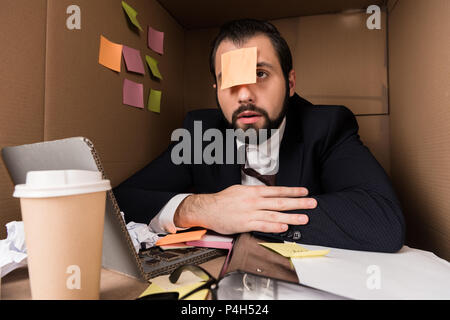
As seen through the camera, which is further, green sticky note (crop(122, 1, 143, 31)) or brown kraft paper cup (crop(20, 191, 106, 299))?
green sticky note (crop(122, 1, 143, 31))

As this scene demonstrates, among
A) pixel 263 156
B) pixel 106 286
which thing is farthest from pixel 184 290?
pixel 263 156

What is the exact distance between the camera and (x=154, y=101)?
96 centimetres

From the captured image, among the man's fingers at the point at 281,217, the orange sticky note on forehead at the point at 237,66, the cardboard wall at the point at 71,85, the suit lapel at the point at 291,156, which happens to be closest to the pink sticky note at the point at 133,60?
the cardboard wall at the point at 71,85

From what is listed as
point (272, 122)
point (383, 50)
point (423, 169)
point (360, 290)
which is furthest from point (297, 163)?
point (383, 50)

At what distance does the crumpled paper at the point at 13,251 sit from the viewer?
0.36 m

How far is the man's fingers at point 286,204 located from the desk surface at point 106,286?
0.17m

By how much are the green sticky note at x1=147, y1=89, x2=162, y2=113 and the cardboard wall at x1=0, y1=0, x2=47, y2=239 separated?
39cm

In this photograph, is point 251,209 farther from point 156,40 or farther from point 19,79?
point 156,40

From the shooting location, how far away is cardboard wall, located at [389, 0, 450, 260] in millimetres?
551

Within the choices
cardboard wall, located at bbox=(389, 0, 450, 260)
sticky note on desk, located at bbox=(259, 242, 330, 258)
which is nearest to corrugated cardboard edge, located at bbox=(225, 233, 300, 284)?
sticky note on desk, located at bbox=(259, 242, 330, 258)

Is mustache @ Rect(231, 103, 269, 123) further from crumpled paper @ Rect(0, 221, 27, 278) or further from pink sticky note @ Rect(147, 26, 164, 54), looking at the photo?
crumpled paper @ Rect(0, 221, 27, 278)

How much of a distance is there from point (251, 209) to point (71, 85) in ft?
1.55

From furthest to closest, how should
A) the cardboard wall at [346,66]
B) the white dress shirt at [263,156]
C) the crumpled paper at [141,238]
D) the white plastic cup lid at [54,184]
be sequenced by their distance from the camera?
the cardboard wall at [346,66] < the white dress shirt at [263,156] < the crumpled paper at [141,238] < the white plastic cup lid at [54,184]

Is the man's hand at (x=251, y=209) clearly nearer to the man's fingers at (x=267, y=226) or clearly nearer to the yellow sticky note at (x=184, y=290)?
the man's fingers at (x=267, y=226)
